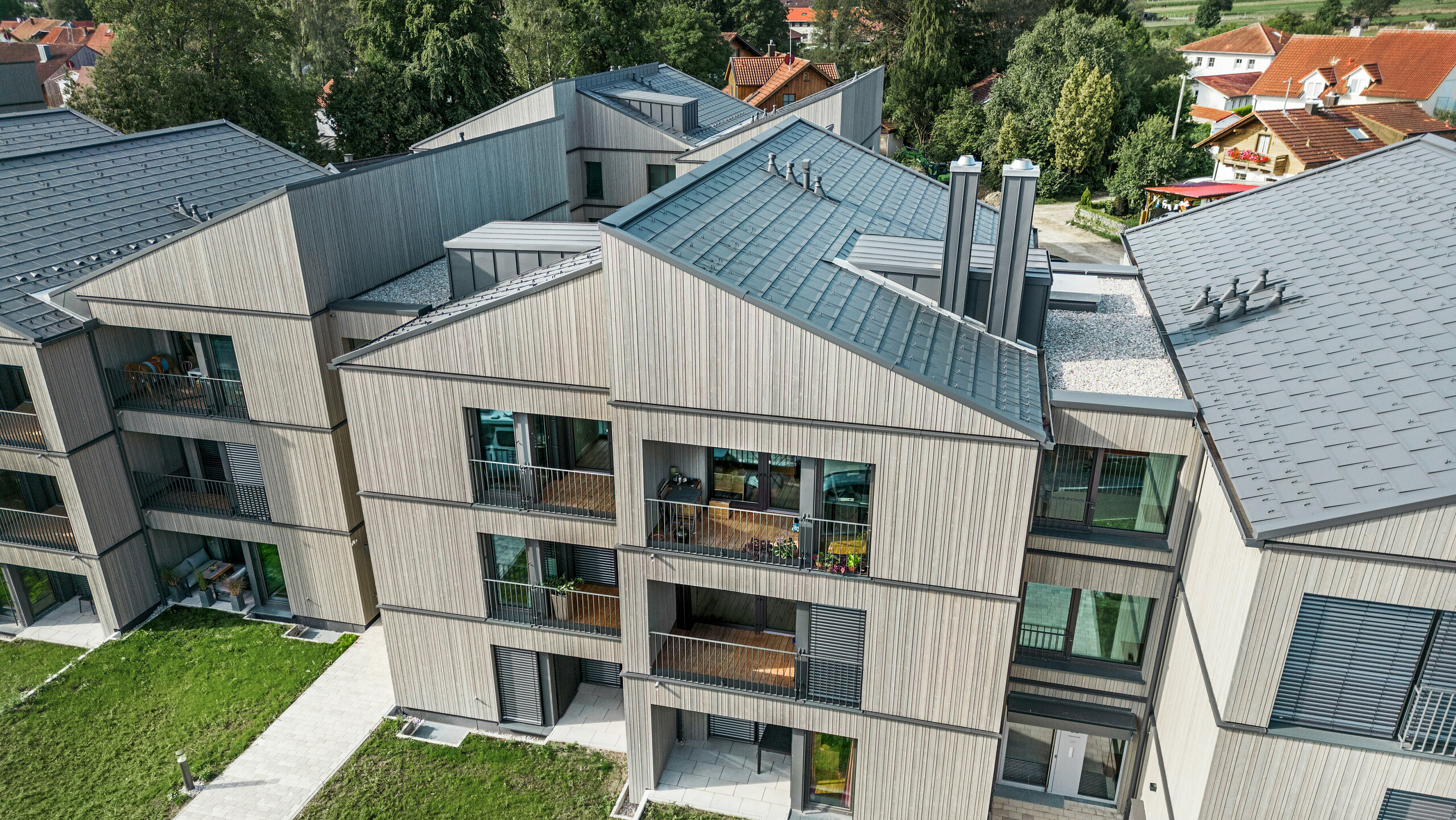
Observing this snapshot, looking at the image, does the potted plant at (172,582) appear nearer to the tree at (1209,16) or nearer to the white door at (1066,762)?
the white door at (1066,762)

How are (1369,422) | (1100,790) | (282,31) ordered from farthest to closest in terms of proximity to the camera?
1. (282,31)
2. (1100,790)
3. (1369,422)

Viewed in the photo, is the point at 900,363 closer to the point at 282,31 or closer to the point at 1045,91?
the point at 282,31

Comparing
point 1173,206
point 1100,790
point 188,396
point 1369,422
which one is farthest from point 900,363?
point 1173,206

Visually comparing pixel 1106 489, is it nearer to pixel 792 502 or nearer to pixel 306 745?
pixel 792 502

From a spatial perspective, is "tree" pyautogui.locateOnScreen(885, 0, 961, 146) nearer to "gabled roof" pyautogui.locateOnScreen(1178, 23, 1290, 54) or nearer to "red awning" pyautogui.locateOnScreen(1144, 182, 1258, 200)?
"red awning" pyautogui.locateOnScreen(1144, 182, 1258, 200)

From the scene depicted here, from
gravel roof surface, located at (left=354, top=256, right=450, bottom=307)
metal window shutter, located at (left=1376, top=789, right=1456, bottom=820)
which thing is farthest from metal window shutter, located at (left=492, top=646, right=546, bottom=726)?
metal window shutter, located at (left=1376, top=789, right=1456, bottom=820)

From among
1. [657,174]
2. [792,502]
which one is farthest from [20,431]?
[657,174]

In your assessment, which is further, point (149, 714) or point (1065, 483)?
point (149, 714)
